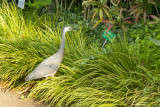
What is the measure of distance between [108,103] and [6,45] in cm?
247

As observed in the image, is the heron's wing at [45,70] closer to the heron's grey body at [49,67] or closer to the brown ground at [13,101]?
the heron's grey body at [49,67]

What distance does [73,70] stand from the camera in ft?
12.1

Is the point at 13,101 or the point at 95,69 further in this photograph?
the point at 13,101

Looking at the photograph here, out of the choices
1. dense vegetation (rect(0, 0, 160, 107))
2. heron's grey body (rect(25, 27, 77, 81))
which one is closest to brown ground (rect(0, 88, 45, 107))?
dense vegetation (rect(0, 0, 160, 107))

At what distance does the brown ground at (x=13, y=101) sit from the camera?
3.72 meters

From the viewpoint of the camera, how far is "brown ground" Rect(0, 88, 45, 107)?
372 centimetres

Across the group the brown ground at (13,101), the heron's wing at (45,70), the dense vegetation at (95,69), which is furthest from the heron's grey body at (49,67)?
the brown ground at (13,101)

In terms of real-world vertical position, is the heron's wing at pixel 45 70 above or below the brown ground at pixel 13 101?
above

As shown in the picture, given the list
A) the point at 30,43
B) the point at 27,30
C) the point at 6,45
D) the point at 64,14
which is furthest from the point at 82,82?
the point at 64,14

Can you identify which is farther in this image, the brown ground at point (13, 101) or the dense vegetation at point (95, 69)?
the brown ground at point (13, 101)

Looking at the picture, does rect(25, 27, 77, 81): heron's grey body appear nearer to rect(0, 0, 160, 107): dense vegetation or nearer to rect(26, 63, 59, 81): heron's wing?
rect(26, 63, 59, 81): heron's wing

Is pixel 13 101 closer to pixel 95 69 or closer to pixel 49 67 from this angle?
pixel 49 67

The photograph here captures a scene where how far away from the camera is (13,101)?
3824 millimetres

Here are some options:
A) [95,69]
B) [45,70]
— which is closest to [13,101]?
[45,70]
